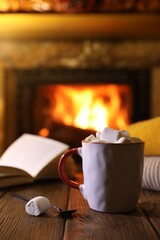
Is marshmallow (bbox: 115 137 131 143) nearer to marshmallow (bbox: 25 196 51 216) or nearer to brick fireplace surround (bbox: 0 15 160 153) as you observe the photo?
marshmallow (bbox: 25 196 51 216)

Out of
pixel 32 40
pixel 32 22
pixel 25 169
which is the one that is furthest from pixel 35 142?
pixel 32 40

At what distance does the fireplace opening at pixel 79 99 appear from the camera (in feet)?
8.09

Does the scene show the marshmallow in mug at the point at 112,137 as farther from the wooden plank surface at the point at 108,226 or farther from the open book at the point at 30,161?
the open book at the point at 30,161

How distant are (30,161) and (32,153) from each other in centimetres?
3

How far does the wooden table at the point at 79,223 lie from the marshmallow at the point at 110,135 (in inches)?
4.3

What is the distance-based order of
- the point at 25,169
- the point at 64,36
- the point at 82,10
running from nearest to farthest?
1. the point at 25,169
2. the point at 82,10
3. the point at 64,36

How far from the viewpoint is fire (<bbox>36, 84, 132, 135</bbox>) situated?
2.47 metres

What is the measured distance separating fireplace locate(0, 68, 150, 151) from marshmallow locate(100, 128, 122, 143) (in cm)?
179

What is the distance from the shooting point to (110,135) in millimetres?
660

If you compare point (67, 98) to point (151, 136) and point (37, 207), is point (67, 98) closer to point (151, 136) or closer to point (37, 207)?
point (151, 136)

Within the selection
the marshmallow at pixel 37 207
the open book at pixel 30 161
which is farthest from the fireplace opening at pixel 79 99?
the marshmallow at pixel 37 207

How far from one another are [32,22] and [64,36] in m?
0.24

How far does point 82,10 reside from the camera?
7.42 feet

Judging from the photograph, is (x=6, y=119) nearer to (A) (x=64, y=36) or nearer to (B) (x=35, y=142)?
(A) (x=64, y=36)
